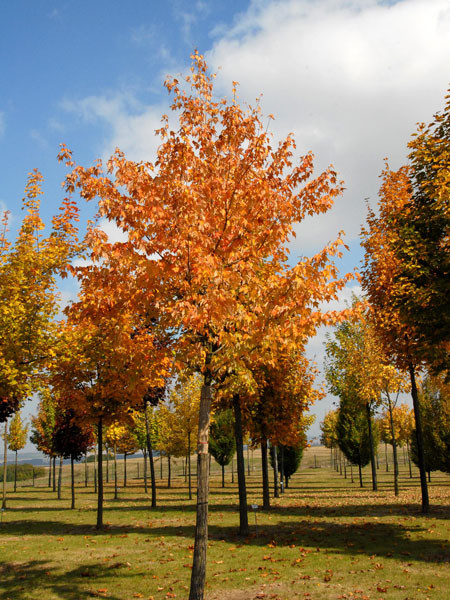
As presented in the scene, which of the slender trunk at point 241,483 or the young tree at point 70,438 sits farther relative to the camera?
the young tree at point 70,438

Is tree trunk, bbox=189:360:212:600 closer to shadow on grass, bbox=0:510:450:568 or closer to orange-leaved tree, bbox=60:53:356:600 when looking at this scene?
orange-leaved tree, bbox=60:53:356:600

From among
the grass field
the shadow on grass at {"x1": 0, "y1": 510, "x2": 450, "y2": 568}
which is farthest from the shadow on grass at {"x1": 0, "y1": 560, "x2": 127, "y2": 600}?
the shadow on grass at {"x1": 0, "y1": 510, "x2": 450, "y2": 568}

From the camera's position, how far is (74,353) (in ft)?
43.5

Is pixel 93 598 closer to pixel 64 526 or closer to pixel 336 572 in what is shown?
pixel 336 572

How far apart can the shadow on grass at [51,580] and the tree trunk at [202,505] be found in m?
2.30

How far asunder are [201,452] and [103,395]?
9027mm

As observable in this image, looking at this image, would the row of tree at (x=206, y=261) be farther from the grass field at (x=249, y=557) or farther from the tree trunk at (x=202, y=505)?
the grass field at (x=249, y=557)

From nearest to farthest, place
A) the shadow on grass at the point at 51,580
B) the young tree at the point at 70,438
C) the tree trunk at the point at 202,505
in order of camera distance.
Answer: the tree trunk at the point at 202,505, the shadow on grass at the point at 51,580, the young tree at the point at 70,438

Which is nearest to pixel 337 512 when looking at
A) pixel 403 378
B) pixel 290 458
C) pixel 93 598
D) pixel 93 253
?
pixel 403 378

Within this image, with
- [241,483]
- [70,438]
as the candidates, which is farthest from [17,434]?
[241,483]

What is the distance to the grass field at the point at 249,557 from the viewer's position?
841 centimetres

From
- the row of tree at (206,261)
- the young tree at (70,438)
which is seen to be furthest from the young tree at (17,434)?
the row of tree at (206,261)

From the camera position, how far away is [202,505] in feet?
24.4

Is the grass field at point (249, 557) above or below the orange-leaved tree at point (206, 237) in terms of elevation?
below
